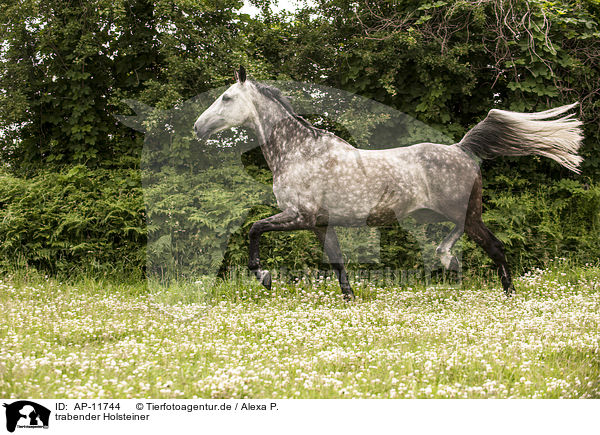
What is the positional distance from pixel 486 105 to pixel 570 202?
2.54 meters

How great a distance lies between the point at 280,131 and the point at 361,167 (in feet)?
4.10

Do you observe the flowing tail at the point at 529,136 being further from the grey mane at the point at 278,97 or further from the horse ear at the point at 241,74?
the horse ear at the point at 241,74

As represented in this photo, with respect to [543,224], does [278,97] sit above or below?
above

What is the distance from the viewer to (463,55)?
1057 cm

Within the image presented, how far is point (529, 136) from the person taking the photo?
293 inches

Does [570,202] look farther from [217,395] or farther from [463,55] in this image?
[217,395]

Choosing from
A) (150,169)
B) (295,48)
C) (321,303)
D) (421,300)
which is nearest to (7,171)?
(150,169)

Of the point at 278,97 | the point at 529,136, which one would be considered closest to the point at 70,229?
the point at 278,97

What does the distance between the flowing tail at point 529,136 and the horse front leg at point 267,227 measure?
2928 mm

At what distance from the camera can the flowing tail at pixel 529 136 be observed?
7.31 metres

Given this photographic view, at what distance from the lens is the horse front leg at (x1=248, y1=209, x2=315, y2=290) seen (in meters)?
6.83
